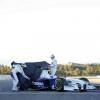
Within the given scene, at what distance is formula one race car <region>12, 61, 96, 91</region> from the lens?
902 inches

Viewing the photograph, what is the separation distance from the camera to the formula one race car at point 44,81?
22906mm

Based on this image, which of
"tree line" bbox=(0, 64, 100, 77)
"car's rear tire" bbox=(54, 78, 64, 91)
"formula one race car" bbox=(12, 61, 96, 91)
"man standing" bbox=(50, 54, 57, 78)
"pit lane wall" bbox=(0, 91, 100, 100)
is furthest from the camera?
"tree line" bbox=(0, 64, 100, 77)

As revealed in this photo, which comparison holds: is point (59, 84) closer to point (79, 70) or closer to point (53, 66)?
point (53, 66)

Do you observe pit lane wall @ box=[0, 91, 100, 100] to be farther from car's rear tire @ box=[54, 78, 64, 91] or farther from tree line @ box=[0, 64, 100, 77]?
tree line @ box=[0, 64, 100, 77]

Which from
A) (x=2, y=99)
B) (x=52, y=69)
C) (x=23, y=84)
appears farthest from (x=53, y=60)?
(x=2, y=99)

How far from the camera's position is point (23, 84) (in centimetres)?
A: 2486

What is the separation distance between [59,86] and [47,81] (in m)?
1.41

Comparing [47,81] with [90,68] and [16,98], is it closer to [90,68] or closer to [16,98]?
[16,98]

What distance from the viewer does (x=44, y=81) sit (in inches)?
965

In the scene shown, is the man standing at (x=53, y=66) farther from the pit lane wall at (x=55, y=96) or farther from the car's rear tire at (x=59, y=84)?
the pit lane wall at (x=55, y=96)

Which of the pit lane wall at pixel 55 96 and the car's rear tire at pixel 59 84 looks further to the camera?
the car's rear tire at pixel 59 84

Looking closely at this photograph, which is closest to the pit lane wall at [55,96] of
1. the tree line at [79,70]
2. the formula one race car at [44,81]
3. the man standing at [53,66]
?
the formula one race car at [44,81]

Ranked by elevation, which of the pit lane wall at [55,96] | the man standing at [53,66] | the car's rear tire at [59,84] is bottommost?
the pit lane wall at [55,96]

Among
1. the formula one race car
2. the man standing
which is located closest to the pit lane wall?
the formula one race car
